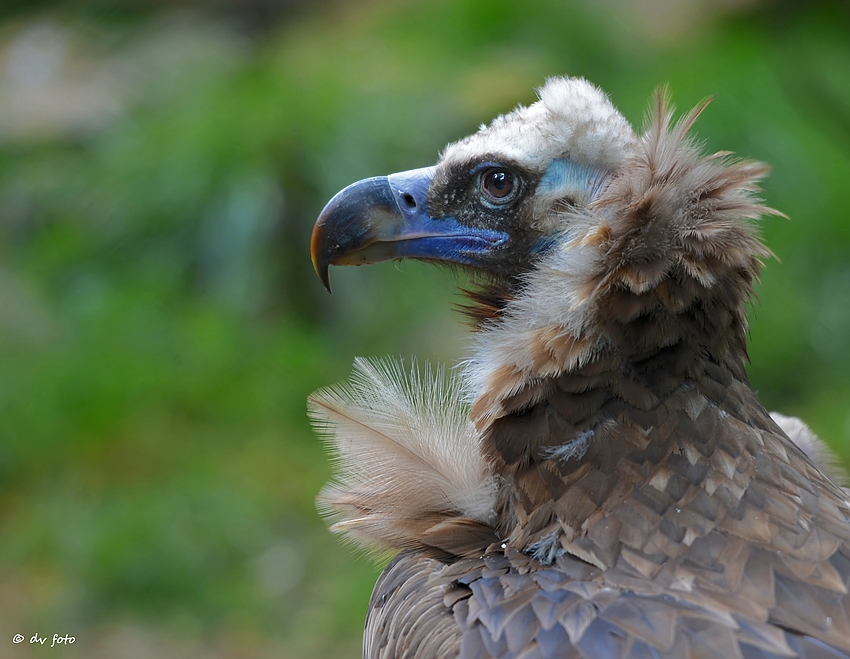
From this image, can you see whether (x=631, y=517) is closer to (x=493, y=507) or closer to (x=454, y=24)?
(x=493, y=507)

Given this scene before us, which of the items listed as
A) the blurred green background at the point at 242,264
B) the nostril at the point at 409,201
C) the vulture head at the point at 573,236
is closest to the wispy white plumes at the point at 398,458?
the vulture head at the point at 573,236

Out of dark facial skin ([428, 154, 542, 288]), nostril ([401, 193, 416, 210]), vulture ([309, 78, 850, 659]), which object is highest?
nostril ([401, 193, 416, 210])

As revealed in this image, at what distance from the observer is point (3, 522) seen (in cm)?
505

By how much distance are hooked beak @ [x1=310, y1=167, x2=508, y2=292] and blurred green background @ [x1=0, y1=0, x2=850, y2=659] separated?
0.31m

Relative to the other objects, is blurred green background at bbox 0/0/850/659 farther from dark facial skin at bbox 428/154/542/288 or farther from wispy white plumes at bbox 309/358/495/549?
wispy white plumes at bbox 309/358/495/549

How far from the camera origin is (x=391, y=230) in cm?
243

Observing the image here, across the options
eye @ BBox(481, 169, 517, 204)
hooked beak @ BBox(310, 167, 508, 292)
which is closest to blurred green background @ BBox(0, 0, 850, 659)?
hooked beak @ BBox(310, 167, 508, 292)

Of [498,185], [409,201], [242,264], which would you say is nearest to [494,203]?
[498,185]

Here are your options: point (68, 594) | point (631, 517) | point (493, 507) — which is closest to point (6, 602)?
point (68, 594)

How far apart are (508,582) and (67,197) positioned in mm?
6191

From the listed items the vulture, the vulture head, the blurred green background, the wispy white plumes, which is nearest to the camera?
the vulture

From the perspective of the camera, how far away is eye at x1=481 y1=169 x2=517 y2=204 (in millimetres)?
2355

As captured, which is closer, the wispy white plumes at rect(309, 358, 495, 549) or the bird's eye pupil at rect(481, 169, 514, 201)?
the wispy white plumes at rect(309, 358, 495, 549)

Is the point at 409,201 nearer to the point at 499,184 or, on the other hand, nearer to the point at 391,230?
the point at 391,230
